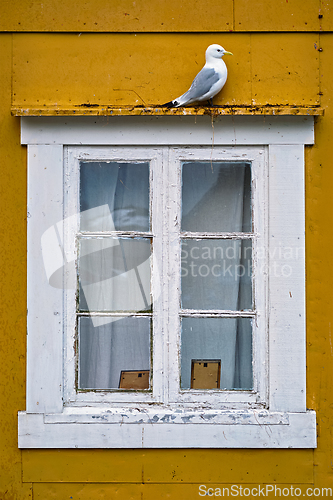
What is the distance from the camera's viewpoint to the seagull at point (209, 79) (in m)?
2.31

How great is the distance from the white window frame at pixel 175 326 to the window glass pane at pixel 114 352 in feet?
0.25

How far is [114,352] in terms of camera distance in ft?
8.11

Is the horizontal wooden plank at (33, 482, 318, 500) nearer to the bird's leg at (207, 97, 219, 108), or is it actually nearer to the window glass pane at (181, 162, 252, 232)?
the window glass pane at (181, 162, 252, 232)

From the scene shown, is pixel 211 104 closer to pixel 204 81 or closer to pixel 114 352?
pixel 204 81

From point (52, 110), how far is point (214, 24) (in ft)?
3.40

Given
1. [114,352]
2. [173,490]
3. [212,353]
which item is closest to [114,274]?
[114,352]

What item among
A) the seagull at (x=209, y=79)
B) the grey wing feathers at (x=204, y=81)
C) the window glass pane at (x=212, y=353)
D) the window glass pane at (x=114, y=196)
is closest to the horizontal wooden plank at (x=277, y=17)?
the seagull at (x=209, y=79)

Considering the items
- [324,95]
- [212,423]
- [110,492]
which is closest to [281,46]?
[324,95]

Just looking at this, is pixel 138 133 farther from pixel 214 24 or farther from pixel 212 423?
pixel 212 423

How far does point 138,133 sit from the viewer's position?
2395 millimetres

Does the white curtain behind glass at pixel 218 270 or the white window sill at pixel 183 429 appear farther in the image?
the white curtain behind glass at pixel 218 270

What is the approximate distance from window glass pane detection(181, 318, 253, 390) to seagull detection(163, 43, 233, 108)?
124 cm

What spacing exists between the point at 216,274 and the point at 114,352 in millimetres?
746

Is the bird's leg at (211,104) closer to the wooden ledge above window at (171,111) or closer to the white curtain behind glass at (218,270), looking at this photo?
the wooden ledge above window at (171,111)
